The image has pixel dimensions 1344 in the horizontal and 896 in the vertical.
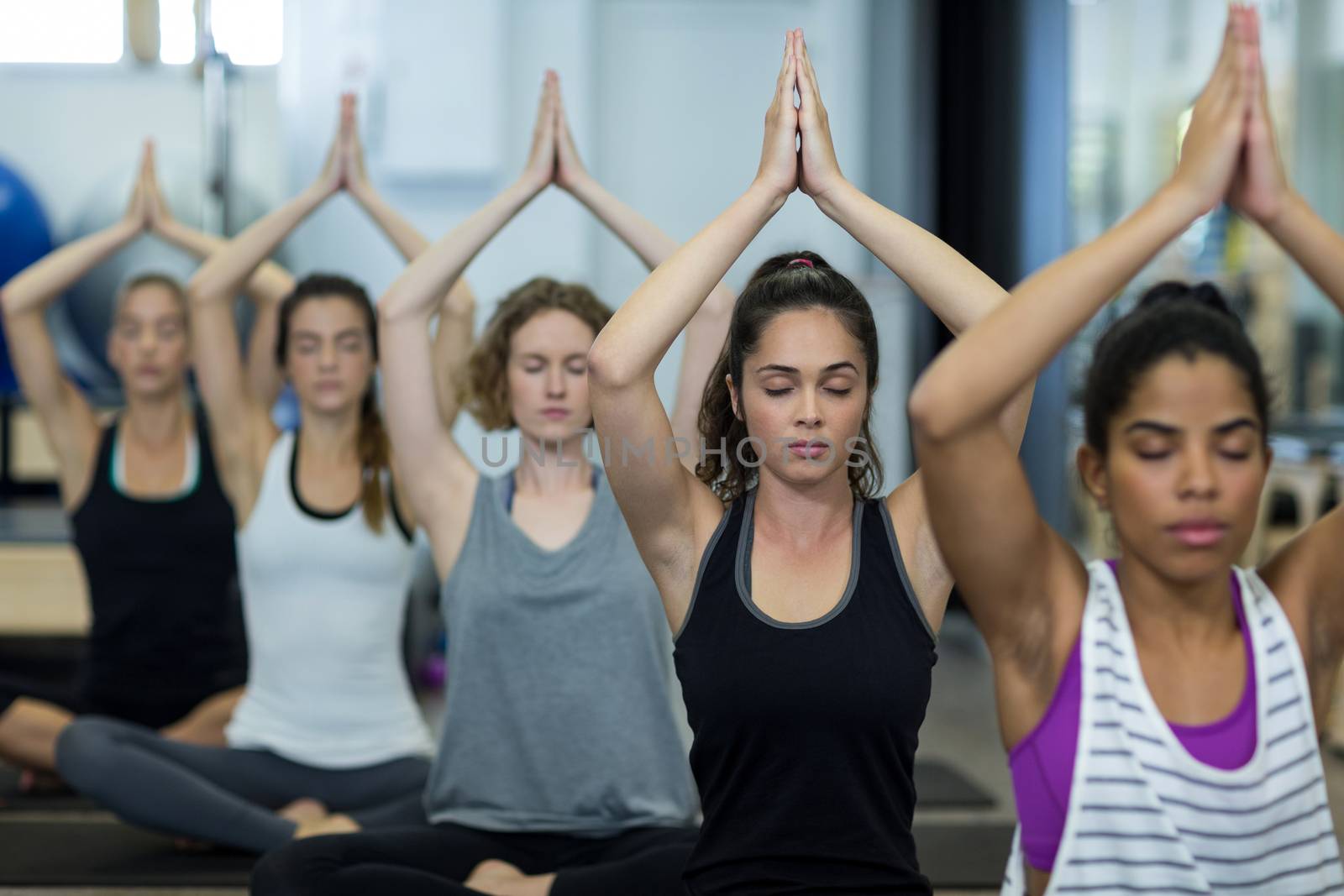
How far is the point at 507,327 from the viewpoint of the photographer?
228cm

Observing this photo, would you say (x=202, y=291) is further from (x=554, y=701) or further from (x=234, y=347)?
(x=554, y=701)

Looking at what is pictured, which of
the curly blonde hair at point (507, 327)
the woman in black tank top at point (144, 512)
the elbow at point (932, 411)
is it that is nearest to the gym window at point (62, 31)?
the woman in black tank top at point (144, 512)

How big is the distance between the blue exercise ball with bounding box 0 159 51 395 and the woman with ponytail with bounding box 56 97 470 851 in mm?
2484

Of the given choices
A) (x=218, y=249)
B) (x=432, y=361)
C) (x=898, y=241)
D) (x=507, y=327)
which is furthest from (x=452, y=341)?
(x=898, y=241)

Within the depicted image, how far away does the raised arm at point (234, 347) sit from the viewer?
248cm

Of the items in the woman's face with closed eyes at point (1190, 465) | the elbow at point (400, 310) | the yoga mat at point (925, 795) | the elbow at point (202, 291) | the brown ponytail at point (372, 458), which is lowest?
the yoga mat at point (925, 795)

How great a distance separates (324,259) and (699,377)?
349 centimetres

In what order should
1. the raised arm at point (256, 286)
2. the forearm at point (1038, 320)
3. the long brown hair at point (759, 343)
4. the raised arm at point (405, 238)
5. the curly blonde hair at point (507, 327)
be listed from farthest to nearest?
the raised arm at point (256, 286)
the raised arm at point (405, 238)
the curly blonde hair at point (507, 327)
the long brown hair at point (759, 343)
the forearm at point (1038, 320)

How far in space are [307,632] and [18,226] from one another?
286cm

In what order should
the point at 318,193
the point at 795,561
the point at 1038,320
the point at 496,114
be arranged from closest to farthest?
the point at 1038,320
the point at 795,561
the point at 318,193
the point at 496,114

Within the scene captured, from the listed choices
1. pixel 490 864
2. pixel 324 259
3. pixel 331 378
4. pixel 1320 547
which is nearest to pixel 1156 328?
pixel 1320 547

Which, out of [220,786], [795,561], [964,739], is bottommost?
[964,739]

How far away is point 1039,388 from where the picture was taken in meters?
4.68

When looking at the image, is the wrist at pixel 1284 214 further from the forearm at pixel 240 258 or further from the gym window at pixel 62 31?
the gym window at pixel 62 31
